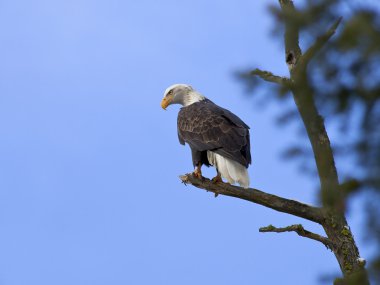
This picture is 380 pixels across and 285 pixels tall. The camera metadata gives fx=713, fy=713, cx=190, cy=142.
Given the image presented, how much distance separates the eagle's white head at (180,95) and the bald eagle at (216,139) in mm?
323

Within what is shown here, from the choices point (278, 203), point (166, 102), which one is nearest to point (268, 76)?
point (278, 203)

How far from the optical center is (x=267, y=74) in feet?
21.9

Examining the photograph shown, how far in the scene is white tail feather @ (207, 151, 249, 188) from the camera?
7.84 meters

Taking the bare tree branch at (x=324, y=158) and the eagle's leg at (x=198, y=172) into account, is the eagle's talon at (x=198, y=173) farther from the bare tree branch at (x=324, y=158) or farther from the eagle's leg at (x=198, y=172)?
the bare tree branch at (x=324, y=158)

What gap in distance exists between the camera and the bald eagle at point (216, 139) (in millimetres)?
7980

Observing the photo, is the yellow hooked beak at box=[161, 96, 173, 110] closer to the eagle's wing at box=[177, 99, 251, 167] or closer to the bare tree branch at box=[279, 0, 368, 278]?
the eagle's wing at box=[177, 99, 251, 167]

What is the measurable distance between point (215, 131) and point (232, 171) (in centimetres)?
65

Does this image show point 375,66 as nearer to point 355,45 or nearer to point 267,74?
point 355,45

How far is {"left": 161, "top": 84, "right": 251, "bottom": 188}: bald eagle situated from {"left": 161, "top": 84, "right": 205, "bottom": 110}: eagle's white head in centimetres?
32

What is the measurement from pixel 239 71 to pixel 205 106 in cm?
351

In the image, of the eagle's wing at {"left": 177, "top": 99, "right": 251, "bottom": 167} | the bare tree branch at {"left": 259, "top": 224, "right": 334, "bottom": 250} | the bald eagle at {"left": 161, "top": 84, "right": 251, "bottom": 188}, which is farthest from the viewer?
the eagle's wing at {"left": 177, "top": 99, "right": 251, "bottom": 167}

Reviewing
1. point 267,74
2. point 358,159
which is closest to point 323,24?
point 358,159

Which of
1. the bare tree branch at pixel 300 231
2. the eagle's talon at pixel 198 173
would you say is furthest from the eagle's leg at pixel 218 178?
the bare tree branch at pixel 300 231

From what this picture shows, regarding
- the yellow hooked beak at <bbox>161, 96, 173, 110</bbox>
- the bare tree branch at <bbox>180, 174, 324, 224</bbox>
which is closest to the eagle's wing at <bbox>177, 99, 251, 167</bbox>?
the bare tree branch at <bbox>180, 174, 324, 224</bbox>
